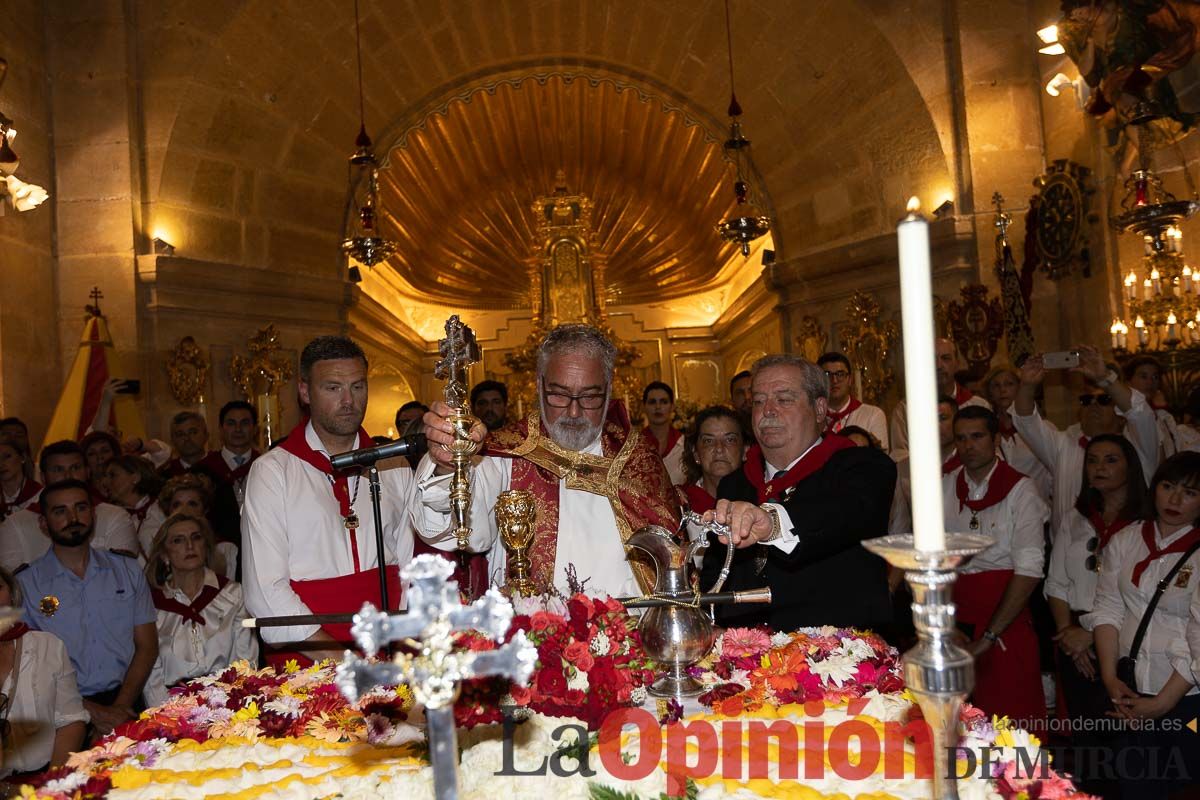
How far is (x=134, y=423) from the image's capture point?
8.66 metres

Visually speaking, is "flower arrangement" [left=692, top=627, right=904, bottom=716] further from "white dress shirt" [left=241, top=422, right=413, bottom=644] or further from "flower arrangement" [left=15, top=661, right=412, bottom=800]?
"white dress shirt" [left=241, top=422, right=413, bottom=644]

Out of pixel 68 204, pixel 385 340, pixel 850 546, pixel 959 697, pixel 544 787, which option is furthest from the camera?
pixel 385 340

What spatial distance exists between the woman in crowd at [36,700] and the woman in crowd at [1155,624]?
149 inches

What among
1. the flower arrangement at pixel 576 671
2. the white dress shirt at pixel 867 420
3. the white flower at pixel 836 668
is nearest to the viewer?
the flower arrangement at pixel 576 671

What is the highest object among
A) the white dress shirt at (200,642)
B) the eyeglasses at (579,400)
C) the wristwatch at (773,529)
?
the eyeglasses at (579,400)

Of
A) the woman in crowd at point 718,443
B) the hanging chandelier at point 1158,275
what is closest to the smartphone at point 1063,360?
the woman in crowd at point 718,443

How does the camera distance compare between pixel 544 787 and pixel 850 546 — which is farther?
pixel 850 546

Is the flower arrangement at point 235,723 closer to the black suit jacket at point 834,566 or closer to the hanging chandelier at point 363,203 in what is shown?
the black suit jacket at point 834,566

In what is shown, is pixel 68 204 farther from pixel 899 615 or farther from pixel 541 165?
pixel 899 615

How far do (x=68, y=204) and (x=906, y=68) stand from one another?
314 inches

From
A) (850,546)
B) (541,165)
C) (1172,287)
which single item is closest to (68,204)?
(541,165)

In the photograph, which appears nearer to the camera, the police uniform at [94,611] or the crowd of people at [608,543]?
the crowd of people at [608,543]

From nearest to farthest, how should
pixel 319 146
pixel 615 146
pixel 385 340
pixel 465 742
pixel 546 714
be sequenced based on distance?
pixel 465 742, pixel 546 714, pixel 319 146, pixel 385 340, pixel 615 146

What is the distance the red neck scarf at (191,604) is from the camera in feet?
15.8
